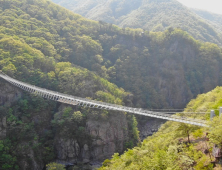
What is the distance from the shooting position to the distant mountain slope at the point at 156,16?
3209 inches

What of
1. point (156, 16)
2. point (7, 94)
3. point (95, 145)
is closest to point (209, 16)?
point (156, 16)

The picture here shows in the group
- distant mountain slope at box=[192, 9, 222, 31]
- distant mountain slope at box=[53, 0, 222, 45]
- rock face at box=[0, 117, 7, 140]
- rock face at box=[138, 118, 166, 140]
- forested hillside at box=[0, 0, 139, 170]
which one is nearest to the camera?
rock face at box=[0, 117, 7, 140]

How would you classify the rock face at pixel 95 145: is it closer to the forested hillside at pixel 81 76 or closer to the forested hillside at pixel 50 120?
the forested hillside at pixel 50 120

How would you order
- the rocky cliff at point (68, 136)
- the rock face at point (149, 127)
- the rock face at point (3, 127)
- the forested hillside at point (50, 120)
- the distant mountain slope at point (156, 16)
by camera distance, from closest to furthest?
1. the rock face at point (3, 127)
2. the forested hillside at point (50, 120)
3. the rocky cliff at point (68, 136)
4. the rock face at point (149, 127)
5. the distant mountain slope at point (156, 16)

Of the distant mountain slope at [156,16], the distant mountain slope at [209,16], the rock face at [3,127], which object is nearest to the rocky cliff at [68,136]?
the rock face at [3,127]

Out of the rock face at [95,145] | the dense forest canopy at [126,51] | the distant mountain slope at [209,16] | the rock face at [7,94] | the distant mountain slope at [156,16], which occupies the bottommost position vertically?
the rock face at [95,145]

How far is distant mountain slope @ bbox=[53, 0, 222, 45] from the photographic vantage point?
267 feet

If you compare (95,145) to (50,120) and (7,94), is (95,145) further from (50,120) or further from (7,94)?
(7,94)

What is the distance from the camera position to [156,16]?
95.1 meters

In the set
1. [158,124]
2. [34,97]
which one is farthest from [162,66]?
[34,97]

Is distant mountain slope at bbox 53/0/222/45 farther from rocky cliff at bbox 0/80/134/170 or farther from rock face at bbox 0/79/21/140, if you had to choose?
rock face at bbox 0/79/21/140

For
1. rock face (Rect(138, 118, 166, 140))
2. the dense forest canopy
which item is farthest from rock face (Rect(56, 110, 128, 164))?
the dense forest canopy

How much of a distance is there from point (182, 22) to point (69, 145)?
234 ft

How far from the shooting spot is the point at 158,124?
136ft
